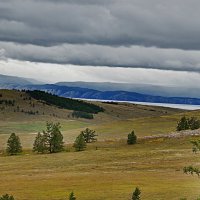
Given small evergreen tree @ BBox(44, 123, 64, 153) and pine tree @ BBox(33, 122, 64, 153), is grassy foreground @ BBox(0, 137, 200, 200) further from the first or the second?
pine tree @ BBox(33, 122, 64, 153)

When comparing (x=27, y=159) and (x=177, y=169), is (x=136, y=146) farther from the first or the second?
(x=177, y=169)

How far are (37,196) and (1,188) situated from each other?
1363 centimetres

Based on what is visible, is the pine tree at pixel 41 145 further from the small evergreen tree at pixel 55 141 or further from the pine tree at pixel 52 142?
the small evergreen tree at pixel 55 141

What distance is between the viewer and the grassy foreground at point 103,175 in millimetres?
75188

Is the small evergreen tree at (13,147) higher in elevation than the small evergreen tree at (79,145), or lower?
lower

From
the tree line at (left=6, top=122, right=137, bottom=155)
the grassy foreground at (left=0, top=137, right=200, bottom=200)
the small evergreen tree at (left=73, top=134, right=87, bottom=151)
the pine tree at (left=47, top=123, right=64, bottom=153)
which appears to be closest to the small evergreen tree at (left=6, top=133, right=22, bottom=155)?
the tree line at (left=6, top=122, right=137, bottom=155)

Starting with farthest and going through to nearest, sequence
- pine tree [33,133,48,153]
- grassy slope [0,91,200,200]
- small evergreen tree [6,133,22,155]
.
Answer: small evergreen tree [6,133,22,155] < pine tree [33,133,48,153] < grassy slope [0,91,200,200]

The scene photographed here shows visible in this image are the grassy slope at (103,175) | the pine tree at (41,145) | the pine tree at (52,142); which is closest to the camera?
the grassy slope at (103,175)

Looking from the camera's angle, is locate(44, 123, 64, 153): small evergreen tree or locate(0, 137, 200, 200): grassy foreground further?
locate(44, 123, 64, 153): small evergreen tree

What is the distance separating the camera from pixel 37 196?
7531 cm

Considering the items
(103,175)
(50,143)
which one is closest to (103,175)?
(103,175)

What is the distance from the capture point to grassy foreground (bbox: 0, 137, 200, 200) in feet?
247

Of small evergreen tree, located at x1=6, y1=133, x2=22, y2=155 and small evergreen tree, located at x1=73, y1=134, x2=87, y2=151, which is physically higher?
small evergreen tree, located at x1=73, y1=134, x2=87, y2=151

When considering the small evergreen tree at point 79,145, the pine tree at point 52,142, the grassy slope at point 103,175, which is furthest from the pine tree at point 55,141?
the grassy slope at point 103,175
